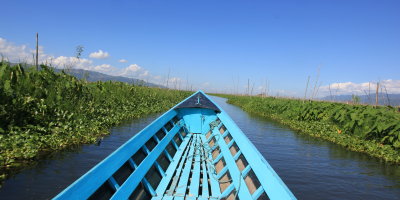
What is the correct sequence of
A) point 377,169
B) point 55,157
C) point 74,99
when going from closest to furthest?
point 55,157, point 377,169, point 74,99

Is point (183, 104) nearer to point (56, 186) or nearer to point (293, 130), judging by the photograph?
point (56, 186)

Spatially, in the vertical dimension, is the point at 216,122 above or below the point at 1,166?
above

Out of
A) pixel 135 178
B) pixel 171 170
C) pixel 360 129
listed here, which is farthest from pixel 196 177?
pixel 360 129

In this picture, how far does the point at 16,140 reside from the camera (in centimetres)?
618

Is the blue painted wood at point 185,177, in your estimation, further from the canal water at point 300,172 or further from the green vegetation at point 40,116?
the green vegetation at point 40,116

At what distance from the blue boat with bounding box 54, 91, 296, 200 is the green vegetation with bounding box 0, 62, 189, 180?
2.84 m

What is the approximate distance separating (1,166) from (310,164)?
25.6 feet

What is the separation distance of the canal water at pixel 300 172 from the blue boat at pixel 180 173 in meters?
1.91

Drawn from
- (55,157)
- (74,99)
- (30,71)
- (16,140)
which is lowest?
(55,157)

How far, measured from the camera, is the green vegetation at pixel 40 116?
20.1 ft

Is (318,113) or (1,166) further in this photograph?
(318,113)

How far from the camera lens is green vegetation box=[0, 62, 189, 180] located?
20.1ft

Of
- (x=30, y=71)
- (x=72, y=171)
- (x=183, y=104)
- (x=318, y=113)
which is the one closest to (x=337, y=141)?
(x=318, y=113)

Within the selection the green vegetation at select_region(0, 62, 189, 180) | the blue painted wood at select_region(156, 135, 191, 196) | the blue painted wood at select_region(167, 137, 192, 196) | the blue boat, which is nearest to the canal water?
the green vegetation at select_region(0, 62, 189, 180)
